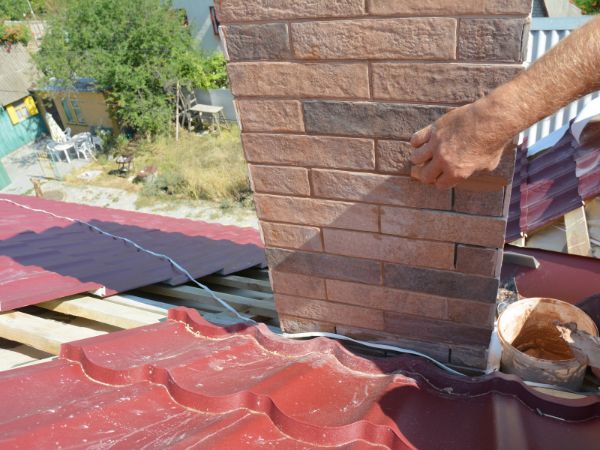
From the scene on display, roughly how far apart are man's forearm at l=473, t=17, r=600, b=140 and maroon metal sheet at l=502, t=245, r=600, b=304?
82.0 inches

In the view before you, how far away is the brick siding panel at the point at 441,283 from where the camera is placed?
1806mm

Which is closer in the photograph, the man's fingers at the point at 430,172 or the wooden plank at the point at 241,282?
the man's fingers at the point at 430,172

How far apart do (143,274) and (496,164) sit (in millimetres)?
2602

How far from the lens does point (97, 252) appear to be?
4.12 m

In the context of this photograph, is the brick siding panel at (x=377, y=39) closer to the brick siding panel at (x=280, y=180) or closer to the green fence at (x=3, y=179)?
the brick siding panel at (x=280, y=180)

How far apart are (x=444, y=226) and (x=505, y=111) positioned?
1.70 feet

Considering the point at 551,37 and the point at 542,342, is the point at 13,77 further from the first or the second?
the point at 542,342

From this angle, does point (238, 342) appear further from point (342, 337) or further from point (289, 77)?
point (289, 77)

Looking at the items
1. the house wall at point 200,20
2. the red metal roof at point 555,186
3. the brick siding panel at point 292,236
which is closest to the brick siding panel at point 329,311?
the brick siding panel at point 292,236

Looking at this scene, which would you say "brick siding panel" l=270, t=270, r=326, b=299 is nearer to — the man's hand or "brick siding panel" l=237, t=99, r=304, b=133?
"brick siding panel" l=237, t=99, r=304, b=133

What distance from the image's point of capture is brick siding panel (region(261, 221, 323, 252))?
2.02 meters

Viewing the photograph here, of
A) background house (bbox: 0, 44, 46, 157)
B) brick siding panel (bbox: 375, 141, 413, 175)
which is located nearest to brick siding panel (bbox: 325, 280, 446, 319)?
brick siding panel (bbox: 375, 141, 413, 175)

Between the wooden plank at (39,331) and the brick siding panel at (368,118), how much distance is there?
1.75 m

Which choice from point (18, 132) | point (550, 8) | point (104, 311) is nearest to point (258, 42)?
point (104, 311)
